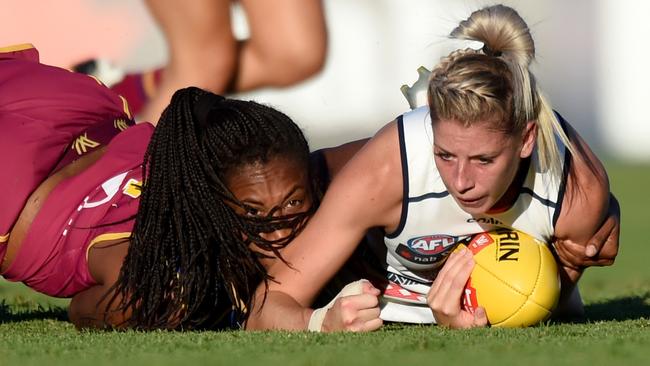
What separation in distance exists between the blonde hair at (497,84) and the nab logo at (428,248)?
53 centimetres

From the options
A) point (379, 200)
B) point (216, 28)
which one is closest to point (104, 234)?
point (379, 200)

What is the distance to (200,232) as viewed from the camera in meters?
5.50

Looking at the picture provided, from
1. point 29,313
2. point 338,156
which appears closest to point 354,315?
point 338,156

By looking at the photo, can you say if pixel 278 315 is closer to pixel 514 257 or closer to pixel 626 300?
pixel 514 257

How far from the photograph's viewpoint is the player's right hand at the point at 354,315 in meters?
4.91

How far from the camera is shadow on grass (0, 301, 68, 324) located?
6.46 meters

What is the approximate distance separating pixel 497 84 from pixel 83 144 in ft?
7.98

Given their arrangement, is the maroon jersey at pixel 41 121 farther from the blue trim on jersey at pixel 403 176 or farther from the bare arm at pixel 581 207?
the bare arm at pixel 581 207

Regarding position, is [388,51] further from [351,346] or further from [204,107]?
[351,346]

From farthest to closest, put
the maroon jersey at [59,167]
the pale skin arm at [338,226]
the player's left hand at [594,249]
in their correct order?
1. the maroon jersey at [59,167]
2. the player's left hand at [594,249]
3. the pale skin arm at [338,226]

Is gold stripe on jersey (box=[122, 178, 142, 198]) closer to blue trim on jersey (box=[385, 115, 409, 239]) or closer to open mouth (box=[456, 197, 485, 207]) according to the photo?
blue trim on jersey (box=[385, 115, 409, 239])

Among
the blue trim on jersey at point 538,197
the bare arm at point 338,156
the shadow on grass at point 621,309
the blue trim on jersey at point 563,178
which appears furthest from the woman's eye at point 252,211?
the shadow on grass at point 621,309

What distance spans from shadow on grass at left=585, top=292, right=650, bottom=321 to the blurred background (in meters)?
2.78

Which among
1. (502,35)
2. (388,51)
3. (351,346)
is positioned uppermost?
(502,35)
